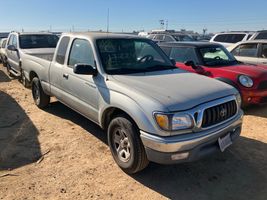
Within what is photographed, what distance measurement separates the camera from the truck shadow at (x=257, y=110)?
660 cm

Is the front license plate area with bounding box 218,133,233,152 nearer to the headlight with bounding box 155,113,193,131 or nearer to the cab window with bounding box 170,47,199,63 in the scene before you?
the headlight with bounding box 155,113,193,131

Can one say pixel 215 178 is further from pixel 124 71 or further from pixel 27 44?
pixel 27 44

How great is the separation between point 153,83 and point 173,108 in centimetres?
70

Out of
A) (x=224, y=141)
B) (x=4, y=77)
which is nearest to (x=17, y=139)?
(x=224, y=141)

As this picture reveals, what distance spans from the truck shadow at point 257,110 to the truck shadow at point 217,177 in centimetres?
201

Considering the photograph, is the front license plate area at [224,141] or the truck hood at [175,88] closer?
the truck hood at [175,88]

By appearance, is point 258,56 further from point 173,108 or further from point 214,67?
point 173,108

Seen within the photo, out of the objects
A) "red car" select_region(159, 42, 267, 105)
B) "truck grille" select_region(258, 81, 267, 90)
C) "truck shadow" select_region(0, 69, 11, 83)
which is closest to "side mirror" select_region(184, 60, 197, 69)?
"red car" select_region(159, 42, 267, 105)

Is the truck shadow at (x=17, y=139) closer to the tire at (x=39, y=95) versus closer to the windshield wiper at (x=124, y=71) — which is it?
the tire at (x=39, y=95)

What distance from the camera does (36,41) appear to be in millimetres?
9555

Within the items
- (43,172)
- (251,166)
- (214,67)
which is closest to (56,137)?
(43,172)

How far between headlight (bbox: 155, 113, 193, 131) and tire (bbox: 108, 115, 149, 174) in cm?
46

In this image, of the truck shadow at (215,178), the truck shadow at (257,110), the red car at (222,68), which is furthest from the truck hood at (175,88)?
the truck shadow at (257,110)

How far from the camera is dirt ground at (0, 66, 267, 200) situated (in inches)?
140
